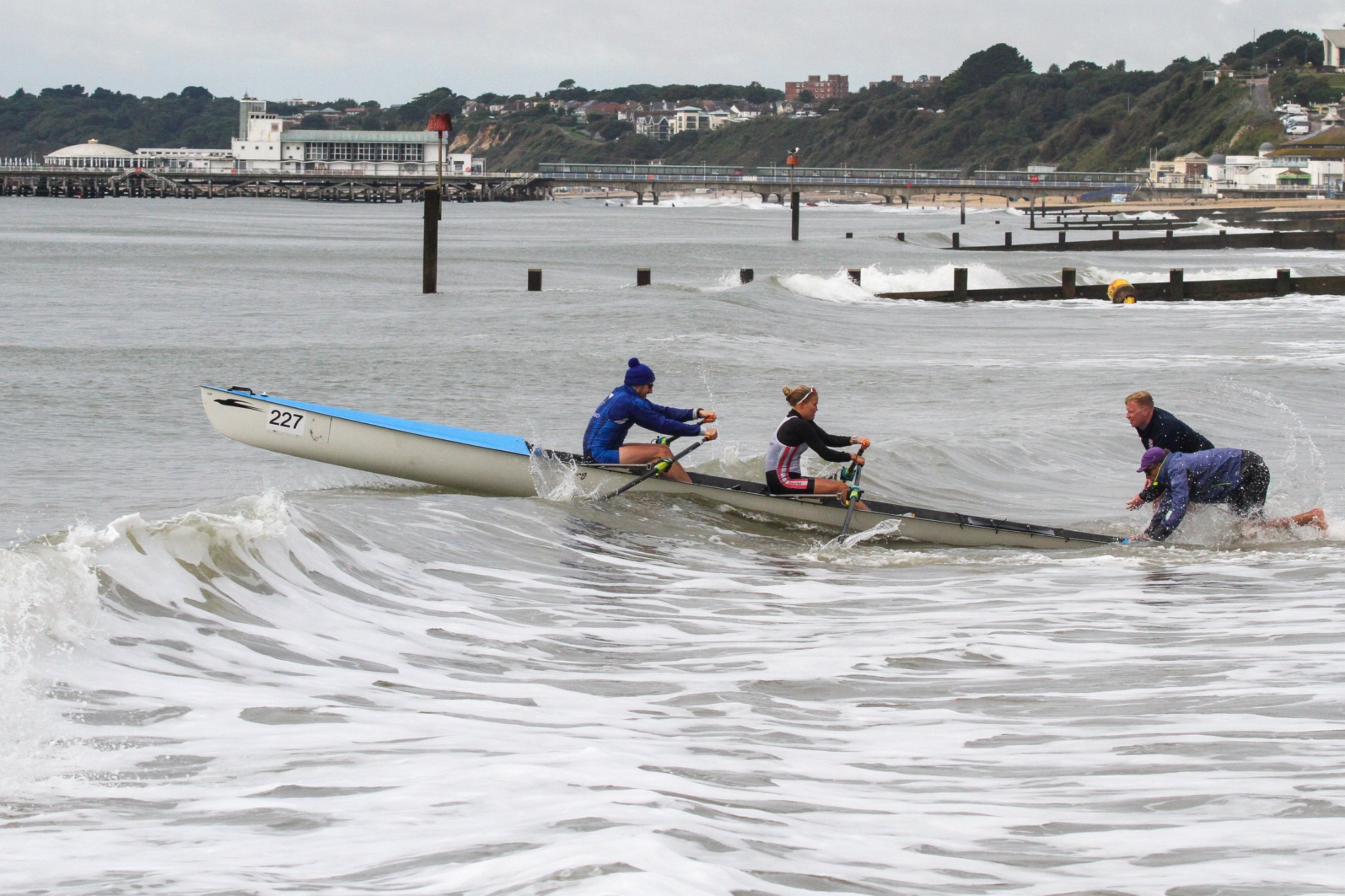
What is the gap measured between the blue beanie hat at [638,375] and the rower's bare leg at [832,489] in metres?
1.74

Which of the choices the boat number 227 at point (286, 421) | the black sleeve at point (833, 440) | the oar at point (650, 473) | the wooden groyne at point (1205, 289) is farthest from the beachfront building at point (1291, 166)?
the boat number 227 at point (286, 421)

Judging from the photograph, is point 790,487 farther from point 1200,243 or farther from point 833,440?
point 1200,243

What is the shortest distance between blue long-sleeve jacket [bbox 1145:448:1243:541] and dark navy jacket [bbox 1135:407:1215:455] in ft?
1.06

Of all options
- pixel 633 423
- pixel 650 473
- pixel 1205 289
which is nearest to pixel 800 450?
pixel 650 473

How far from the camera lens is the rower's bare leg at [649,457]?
503 inches

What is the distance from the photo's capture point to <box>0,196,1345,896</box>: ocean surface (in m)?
5.41

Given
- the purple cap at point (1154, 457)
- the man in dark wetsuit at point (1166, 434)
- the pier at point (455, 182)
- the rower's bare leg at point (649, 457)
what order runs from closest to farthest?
the purple cap at point (1154, 457)
the man in dark wetsuit at point (1166, 434)
the rower's bare leg at point (649, 457)
the pier at point (455, 182)

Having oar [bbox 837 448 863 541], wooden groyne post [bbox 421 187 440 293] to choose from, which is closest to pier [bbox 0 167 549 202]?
wooden groyne post [bbox 421 187 440 293]

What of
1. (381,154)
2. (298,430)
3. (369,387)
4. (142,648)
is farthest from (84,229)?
(381,154)

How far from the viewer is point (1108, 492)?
575 inches

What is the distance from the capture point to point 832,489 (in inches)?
480

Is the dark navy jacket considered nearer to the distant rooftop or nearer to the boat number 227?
the boat number 227

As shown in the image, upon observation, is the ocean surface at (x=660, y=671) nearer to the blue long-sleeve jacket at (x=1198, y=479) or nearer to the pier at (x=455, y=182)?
the blue long-sleeve jacket at (x=1198, y=479)

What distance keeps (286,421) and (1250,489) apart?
813 cm
